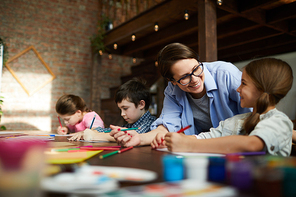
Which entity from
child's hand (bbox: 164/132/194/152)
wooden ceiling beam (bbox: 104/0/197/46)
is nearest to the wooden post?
wooden ceiling beam (bbox: 104/0/197/46)

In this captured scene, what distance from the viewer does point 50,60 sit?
490 centimetres

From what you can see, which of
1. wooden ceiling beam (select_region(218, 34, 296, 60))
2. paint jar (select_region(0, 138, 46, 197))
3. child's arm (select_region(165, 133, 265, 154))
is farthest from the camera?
wooden ceiling beam (select_region(218, 34, 296, 60))

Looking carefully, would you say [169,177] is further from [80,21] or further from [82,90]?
[80,21]

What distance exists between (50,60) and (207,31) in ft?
11.1

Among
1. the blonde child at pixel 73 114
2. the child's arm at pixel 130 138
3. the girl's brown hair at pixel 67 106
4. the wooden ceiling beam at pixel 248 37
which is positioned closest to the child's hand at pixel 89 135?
the child's arm at pixel 130 138

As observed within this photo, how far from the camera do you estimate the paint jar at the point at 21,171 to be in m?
0.29

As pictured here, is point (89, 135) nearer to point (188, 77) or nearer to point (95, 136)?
point (95, 136)

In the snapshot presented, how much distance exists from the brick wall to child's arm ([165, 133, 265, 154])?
4.24m

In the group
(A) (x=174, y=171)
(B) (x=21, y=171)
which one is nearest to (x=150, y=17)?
(A) (x=174, y=171)

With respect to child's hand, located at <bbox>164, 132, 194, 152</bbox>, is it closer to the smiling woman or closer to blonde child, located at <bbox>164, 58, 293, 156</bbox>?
blonde child, located at <bbox>164, 58, 293, 156</bbox>

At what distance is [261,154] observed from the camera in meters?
0.72

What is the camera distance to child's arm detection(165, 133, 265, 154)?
0.73 m

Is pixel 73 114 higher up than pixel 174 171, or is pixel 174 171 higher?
pixel 73 114

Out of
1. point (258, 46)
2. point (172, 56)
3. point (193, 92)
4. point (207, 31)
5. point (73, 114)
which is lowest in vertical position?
point (73, 114)
